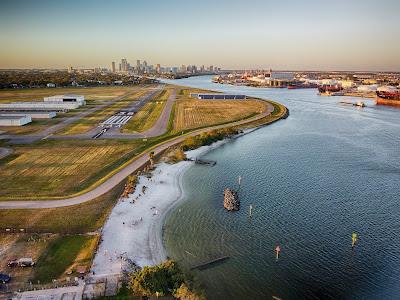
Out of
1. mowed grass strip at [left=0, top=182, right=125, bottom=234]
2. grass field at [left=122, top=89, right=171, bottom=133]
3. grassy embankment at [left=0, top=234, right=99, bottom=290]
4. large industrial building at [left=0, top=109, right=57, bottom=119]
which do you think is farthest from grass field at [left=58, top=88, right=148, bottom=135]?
grassy embankment at [left=0, top=234, right=99, bottom=290]

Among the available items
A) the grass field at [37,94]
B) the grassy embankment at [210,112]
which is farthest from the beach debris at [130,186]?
the grass field at [37,94]

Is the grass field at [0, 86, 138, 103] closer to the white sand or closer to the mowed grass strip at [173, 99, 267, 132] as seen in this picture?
the mowed grass strip at [173, 99, 267, 132]

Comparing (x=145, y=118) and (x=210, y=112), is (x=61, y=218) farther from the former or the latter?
(x=210, y=112)

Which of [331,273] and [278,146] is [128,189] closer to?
[331,273]

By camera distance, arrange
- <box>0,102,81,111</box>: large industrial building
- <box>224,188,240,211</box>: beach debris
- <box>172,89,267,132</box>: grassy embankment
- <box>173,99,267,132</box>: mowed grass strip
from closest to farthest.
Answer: <box>224,188,240,211</box>: beach debris < <box>172,89,267,132</box>: grassy embankment < <box>173,99,267,132</box>: mowed grass strip < <box>0,102,81,111</box>: large industrial building

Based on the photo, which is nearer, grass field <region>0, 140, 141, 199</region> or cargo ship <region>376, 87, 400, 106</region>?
grass field <region>0, 140, 141, 199</region>

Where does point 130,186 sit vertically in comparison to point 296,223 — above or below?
above

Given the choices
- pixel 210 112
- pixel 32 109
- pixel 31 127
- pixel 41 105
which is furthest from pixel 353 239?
pixel 41 105

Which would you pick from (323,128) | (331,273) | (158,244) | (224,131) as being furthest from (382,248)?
(323,128)
